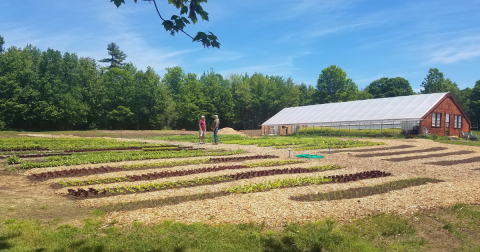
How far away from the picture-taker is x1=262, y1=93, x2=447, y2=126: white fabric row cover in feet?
127

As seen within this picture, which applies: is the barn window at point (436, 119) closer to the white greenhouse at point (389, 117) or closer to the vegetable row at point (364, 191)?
the white greenhouse at point (389, 117)

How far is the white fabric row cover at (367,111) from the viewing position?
1524 inches

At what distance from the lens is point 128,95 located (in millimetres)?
68938

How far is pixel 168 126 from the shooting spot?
72500 mm

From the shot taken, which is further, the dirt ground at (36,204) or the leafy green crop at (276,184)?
the leafy green crop at (276,184)

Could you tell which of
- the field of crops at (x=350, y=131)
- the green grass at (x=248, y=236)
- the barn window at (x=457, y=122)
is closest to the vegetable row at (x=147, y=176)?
the green grass at (x=248, y=236)

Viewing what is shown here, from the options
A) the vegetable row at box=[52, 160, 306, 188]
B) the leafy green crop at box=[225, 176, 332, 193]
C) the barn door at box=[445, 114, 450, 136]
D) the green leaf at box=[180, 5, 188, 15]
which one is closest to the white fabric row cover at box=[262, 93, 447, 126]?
the barn door at box=[445, 114, 450, 136]

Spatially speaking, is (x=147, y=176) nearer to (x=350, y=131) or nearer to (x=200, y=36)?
(x=200, y=36)

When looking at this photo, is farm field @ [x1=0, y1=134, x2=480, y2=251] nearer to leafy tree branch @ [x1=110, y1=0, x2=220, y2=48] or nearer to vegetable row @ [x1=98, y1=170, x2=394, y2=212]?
vegetable row @ [x1=98, y1=170, x2=394, y2=212]

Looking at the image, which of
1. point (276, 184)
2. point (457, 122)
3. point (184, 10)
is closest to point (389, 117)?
point (457, 122)

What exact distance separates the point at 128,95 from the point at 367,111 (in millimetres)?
48384

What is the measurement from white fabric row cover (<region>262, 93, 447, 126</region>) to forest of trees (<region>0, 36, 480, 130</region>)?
26.0 m

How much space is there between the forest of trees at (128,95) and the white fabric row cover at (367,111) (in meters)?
26.0

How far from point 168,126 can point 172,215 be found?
6720 centimetres
